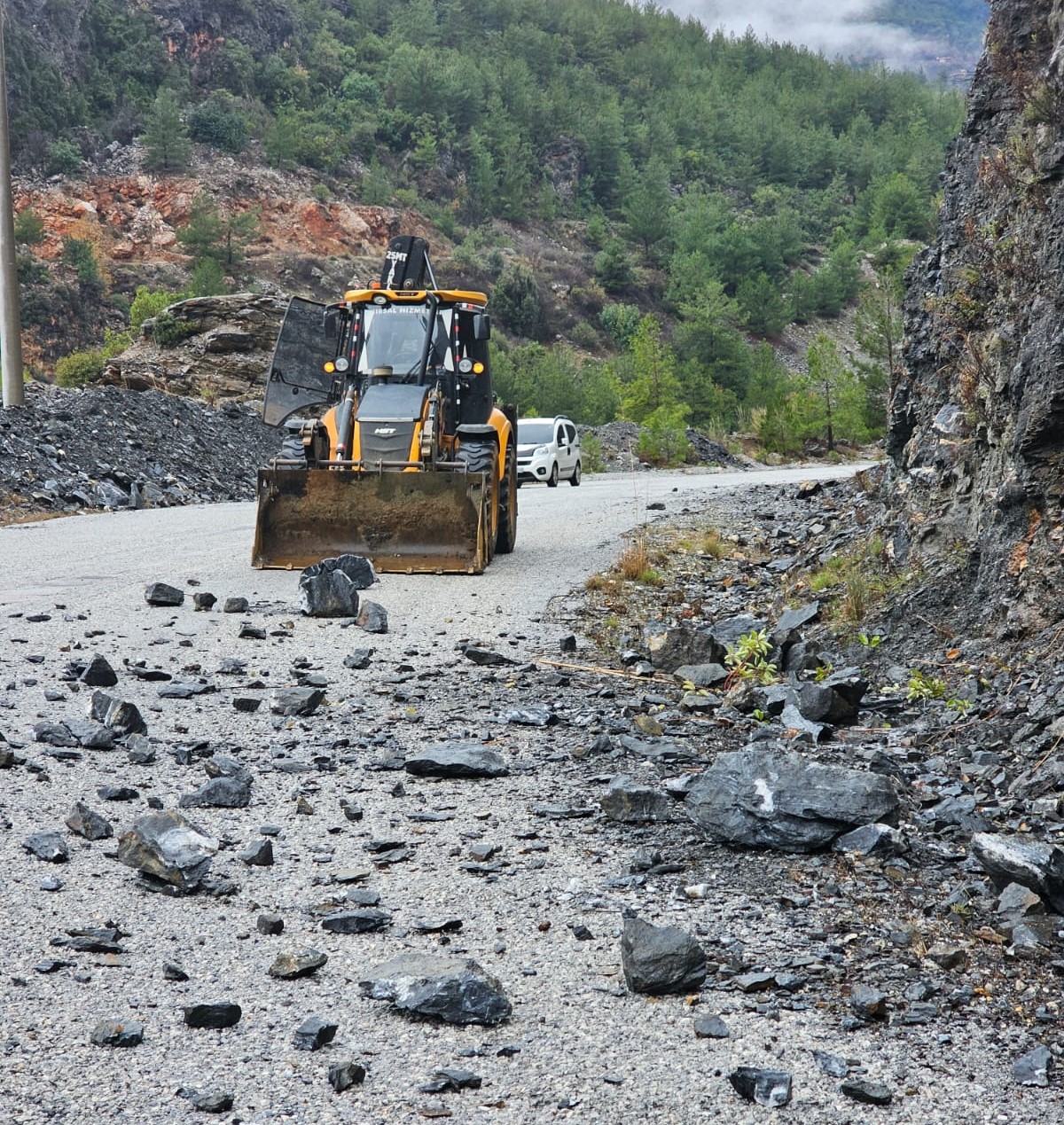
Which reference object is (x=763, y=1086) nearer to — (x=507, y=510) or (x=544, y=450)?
(x=507, y=510)

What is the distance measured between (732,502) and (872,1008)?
56.5ft

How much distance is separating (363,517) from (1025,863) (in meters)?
8.98

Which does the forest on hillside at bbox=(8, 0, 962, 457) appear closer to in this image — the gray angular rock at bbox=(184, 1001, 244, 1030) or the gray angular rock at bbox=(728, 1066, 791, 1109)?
the gray angular rock at bbox=(728, 1066, 791, 1109)

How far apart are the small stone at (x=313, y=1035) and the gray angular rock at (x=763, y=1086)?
1025 mm

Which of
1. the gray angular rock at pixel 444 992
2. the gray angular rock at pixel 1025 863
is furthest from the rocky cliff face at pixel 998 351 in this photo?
the gray angular rock at pixel 444 992

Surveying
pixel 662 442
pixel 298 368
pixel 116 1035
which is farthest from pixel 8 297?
pixel 662 442

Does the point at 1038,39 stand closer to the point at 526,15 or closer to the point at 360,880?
the point at 360,880

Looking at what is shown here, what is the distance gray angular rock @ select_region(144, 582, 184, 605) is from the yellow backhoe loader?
2266 mm

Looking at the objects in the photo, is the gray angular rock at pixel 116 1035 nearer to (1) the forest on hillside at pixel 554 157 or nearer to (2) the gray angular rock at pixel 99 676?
(2) the gray angular rock at pixel 99 676

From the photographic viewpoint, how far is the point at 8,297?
808 inches

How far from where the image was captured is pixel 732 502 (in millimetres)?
20172

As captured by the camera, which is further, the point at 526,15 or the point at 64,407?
the point at 526,15

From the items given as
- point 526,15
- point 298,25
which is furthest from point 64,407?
point 526,15

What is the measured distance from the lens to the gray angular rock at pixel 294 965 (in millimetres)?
3482
